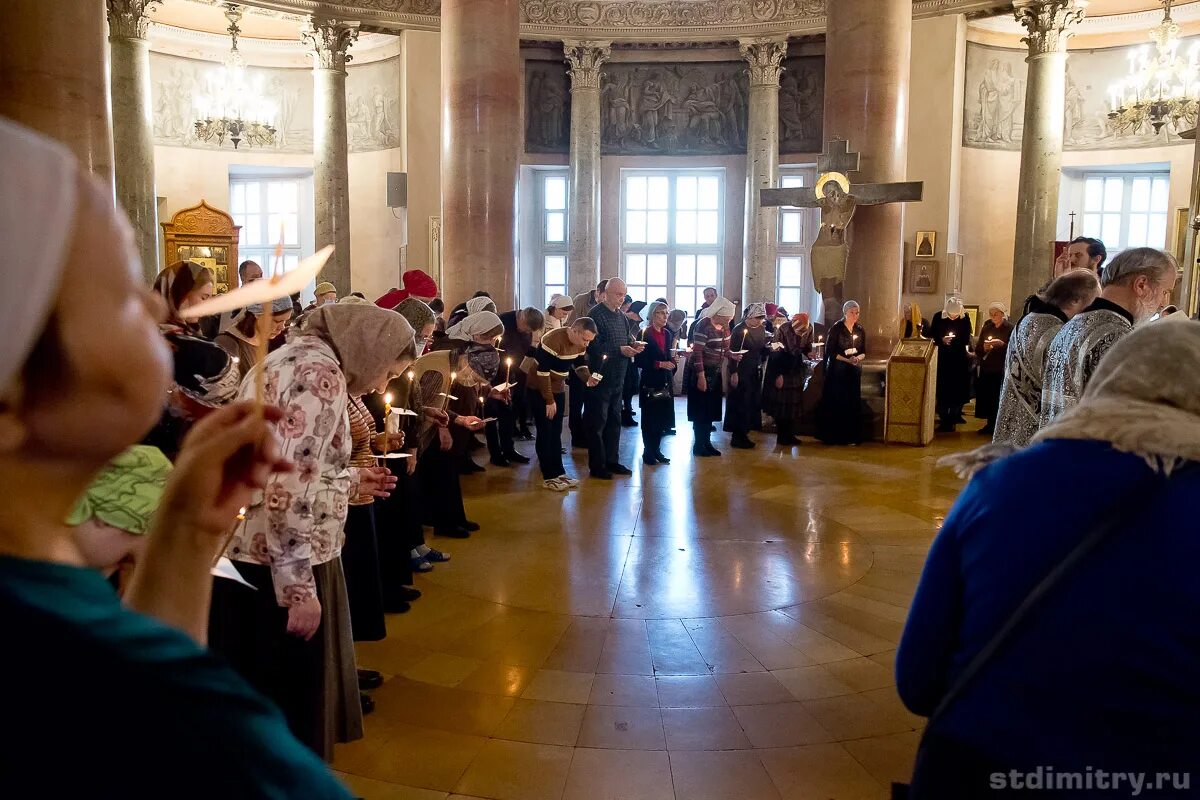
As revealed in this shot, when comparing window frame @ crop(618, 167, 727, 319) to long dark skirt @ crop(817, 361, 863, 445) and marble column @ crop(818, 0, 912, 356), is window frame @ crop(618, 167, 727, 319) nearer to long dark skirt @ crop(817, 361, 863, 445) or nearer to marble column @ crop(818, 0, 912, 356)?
marble column @ crop(818, 0, 912, 356)

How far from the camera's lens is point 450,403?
7621 mm

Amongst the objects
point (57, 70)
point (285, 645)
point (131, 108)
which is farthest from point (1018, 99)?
point (285, 645)

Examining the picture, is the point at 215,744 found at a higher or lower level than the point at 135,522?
higher

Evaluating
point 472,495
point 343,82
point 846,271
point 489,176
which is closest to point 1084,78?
point 846,271

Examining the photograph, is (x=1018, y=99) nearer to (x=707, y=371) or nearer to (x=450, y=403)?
(x=707, y=371)

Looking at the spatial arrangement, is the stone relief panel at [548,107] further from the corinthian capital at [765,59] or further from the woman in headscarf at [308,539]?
the woman in headscarf at [308,539]

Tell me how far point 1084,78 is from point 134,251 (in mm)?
19868

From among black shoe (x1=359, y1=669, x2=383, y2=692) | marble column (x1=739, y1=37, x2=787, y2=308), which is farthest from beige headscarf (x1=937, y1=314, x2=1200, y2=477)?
marble column (x1=739, y1=37, x2=787, y2=308)

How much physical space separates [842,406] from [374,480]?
338 inches

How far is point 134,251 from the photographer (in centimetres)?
82

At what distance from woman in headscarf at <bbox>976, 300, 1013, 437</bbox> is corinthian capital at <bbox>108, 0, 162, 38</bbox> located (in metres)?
13.5

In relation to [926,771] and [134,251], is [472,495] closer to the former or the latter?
[926,771]

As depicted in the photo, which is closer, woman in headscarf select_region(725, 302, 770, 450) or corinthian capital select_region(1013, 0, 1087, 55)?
woman in headscarf select_region(725, 302, 770, 450)

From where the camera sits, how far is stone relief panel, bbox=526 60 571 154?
1862cm
